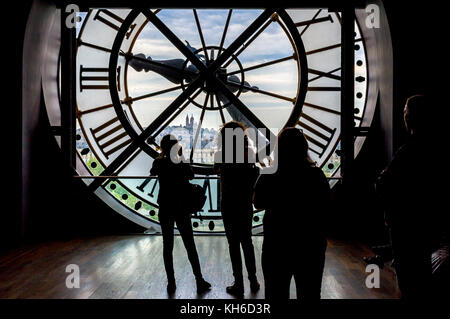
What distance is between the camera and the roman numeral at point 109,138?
12.3 ft

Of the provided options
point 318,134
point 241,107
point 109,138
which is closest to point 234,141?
point 241,107

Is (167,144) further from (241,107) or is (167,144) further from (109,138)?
(109,138)

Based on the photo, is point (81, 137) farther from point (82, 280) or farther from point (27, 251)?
point (82, 280)

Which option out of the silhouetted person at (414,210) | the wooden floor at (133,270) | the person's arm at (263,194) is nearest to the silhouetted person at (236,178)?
the wooden floor at (133,270)

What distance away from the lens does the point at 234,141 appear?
6.64 feet

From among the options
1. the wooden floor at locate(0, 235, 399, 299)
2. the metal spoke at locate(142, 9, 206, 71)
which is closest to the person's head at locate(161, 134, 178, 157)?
the wooden floor at locate(0, 235, 399, 299)

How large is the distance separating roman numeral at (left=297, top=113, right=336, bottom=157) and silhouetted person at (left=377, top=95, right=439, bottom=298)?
222 centimetres

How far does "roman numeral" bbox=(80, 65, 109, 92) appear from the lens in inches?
144

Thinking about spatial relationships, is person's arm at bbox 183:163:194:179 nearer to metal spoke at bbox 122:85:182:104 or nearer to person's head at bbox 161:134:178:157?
person's head at bbox 161:134:178:157

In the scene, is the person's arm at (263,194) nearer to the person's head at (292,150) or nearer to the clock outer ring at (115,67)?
the person's head at (292,150)
